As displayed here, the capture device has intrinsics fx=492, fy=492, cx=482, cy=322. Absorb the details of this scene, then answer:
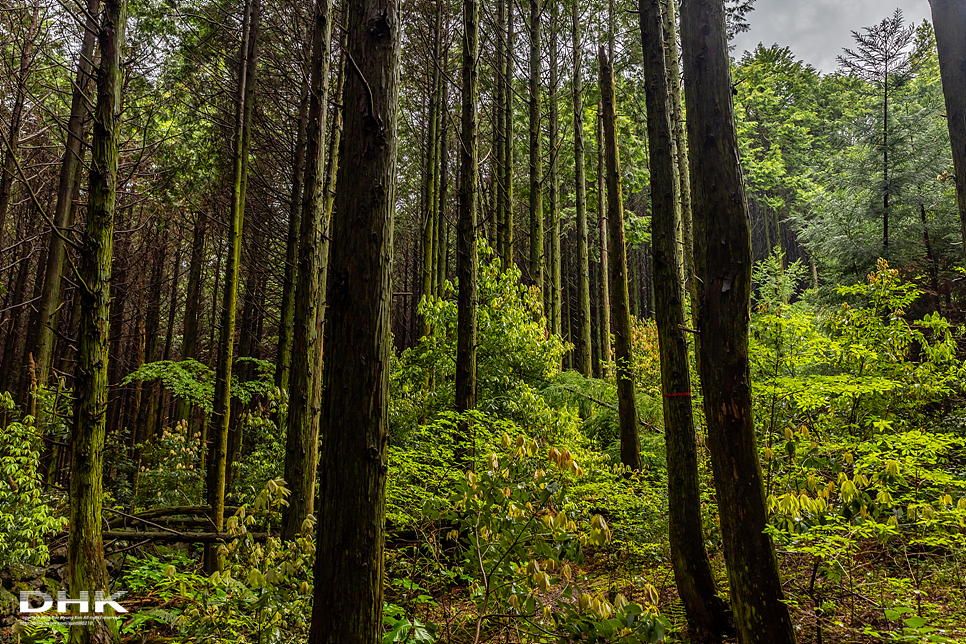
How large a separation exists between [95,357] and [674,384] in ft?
15.2

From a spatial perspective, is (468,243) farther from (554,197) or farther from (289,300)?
A: (554,197)

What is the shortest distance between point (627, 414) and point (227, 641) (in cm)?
610

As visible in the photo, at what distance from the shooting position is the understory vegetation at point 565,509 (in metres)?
2.97

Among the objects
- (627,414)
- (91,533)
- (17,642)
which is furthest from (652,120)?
(17,642)

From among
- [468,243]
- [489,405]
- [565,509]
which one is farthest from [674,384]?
[468,243]

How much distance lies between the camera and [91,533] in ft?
11.5

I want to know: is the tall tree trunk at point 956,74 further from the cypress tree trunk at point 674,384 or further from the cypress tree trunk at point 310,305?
the cypress tree trunk at point 310,305

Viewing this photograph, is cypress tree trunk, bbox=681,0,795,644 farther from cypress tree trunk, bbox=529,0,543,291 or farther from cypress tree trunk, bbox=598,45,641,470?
cypress tree trunk, bbox=529,0,543,291

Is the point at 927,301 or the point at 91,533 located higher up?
the point at 927,301

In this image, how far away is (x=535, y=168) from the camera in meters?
11.0

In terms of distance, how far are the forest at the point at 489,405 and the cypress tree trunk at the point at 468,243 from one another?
0.16 ft

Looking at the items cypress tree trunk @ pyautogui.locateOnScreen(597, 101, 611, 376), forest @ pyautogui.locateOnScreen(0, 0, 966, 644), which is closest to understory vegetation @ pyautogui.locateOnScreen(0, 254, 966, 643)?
forest @ pyautogui.locateOnScreen(0, 0, 966, 644)

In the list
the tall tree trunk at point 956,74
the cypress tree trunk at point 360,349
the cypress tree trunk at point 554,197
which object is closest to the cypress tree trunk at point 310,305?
the cypress tree trunk at point 360,349

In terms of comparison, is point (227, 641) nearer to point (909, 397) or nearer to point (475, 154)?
point (475, 154)
